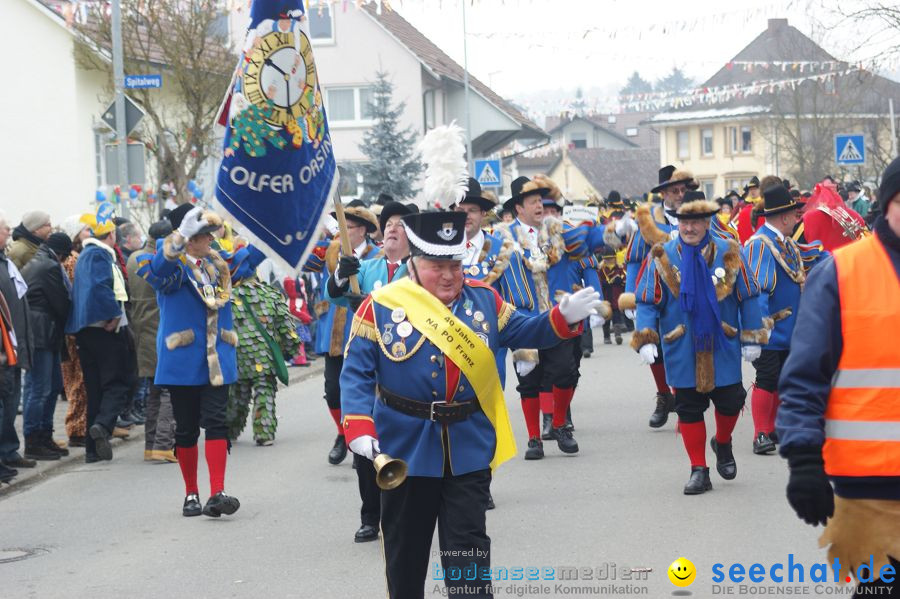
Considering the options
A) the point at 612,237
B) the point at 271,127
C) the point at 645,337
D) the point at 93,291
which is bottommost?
the point at 645,337

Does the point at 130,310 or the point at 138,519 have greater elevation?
the point at 130,310

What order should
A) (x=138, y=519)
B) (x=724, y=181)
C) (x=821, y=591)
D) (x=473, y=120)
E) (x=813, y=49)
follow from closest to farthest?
(x=821, y=591) → (x=138, y=519) → (x=473, y=120) → (x=813, y=49) → (x=724, y=181)

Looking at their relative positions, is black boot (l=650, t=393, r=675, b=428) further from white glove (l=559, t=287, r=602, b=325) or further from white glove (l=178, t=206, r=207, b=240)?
white glove (l=559, t=287, r=602, b=325)

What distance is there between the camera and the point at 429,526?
565 cm

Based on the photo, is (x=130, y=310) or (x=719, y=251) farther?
(x=130, y=310)

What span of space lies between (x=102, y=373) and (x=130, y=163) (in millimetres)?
5226

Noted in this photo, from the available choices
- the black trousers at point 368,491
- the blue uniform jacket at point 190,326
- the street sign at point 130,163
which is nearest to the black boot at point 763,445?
the black trousers at point 368,491

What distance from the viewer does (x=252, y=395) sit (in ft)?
40.2

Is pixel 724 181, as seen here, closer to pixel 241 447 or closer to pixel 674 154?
pixel 674 154

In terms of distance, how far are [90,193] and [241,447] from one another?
1841 cm

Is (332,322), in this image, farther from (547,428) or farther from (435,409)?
(435,409)

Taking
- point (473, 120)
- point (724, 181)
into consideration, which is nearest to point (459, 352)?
point (473, 120)

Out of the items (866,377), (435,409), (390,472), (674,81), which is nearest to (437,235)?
(435,409)

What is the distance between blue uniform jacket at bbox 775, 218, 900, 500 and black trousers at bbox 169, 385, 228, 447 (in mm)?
5162
